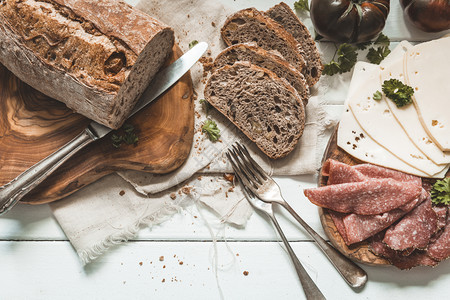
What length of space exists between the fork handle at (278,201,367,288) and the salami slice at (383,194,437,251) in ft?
1.11

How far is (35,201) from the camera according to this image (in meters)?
3.06

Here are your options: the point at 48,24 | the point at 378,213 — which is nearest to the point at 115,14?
the point at 48,24

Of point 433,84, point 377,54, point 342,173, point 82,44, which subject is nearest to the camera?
point 82,44

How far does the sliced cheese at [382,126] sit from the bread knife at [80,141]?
1.34 meters

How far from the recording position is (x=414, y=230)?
2910mm

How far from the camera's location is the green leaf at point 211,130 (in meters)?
3.25

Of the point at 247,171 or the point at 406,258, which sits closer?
the point at 406,258

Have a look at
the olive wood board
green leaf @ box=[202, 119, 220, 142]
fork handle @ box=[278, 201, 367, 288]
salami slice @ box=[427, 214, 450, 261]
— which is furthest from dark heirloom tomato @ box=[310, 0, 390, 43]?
salami slice @ box=[427, 214, 450, 261]

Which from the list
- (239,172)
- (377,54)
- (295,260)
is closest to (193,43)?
(239,172)

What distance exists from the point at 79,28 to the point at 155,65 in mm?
650

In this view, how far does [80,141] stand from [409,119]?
2.57 m

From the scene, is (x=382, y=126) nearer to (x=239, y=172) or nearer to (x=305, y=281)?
(x=239, y=172)

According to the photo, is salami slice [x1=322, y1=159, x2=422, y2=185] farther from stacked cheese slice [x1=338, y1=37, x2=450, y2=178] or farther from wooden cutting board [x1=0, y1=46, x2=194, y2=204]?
wooden cutting board [x1=0, y1=46, x2=194, y2=204]

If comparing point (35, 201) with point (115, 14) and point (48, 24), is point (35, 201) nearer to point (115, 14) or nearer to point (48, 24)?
point (48, 24)
